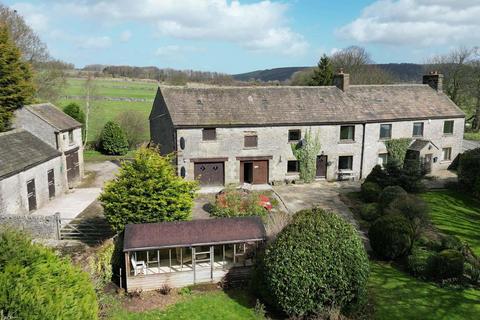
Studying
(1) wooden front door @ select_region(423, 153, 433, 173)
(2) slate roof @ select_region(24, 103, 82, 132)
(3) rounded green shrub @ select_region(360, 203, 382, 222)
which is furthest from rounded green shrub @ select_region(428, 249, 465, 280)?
(2) slate roof @ select_region(24, 103, 82, 132)

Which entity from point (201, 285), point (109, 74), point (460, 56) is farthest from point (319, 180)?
point (109, 74)

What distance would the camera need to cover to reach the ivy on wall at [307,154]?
32.6 meters

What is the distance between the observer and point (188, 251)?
1767 cm

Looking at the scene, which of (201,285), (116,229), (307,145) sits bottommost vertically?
(201,285)

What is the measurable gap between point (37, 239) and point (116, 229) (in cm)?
492

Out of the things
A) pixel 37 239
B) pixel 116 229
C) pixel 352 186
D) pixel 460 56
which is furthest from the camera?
pixel 460 56

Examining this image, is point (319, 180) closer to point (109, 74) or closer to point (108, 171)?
point (108, 171)

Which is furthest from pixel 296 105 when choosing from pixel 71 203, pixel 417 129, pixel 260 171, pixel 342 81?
pixel 71 203

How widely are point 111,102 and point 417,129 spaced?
56.6 metres

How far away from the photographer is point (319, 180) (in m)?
33.7

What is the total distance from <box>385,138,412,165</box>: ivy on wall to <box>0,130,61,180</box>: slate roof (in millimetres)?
27808

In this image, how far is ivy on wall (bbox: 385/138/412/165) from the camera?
34.9 metres

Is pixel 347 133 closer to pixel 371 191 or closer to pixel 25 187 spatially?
pixel 371 191

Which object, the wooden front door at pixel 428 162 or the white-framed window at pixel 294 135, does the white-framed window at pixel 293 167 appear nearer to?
the white-framed window at pixel 294 135
